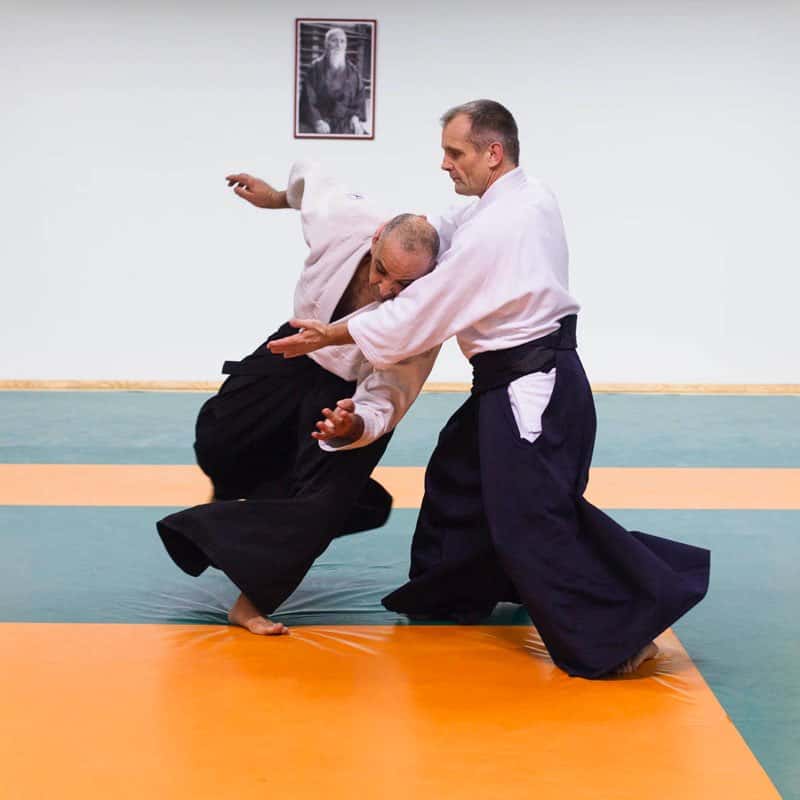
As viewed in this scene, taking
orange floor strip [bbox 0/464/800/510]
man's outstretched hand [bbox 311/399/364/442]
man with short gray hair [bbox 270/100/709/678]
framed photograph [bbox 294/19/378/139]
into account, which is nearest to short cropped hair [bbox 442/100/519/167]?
man with short gray hair [bbox 270/100/709/678]

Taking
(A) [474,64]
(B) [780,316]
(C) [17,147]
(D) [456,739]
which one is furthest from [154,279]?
(D) [456,739]

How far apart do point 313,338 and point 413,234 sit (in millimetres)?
337

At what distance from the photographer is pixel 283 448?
3.44 metres

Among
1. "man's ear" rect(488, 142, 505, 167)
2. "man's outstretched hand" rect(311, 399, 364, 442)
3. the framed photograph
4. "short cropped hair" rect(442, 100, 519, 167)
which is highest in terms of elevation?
the framed photograph

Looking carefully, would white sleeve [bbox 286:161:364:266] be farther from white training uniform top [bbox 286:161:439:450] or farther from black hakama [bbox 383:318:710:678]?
black hakama [bbox 383:318:710:678]

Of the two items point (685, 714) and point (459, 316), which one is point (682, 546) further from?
point (459, 316)

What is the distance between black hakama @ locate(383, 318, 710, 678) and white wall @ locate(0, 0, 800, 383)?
187 inches

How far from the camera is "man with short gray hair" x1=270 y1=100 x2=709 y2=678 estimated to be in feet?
9.47

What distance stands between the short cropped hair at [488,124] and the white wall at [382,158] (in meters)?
4.69

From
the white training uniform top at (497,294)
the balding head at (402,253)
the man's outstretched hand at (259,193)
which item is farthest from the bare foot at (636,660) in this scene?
the man's outstretched hand at (259,193)

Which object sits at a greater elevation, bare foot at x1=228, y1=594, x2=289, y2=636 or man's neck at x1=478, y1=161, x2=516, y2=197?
man's neck at x1=478, y1=161, x2=516, y2=197

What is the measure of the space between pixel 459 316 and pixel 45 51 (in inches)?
216

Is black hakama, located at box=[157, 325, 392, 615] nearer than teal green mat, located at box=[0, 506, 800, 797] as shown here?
No

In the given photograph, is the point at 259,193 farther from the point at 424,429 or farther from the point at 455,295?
the point at 424,429
